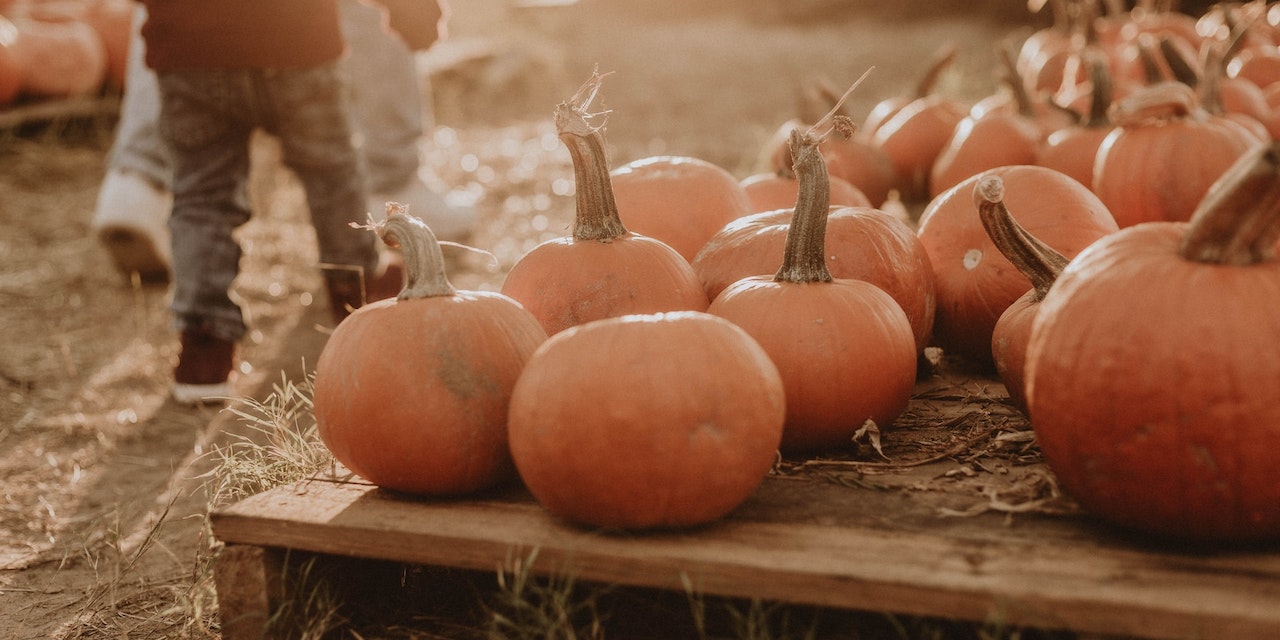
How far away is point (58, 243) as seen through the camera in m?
5.51

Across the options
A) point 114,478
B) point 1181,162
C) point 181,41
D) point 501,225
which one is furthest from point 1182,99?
point 501,225

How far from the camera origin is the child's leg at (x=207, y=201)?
3.32 metres

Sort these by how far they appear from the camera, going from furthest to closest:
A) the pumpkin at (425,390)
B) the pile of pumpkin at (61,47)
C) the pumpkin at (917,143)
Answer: the pile of pumpkin at (61,47) < the pumpkin at (917,143) < the pumpkin at (425,390)

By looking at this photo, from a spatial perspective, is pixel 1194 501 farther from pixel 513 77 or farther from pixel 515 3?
pixel 515 3

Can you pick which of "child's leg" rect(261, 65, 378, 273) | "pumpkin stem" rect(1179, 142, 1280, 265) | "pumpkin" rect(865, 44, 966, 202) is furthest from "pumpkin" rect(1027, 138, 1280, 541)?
"pumpkin" rect(865, 44, 966, 202)

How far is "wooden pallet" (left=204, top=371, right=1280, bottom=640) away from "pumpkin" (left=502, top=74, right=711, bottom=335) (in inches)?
15.8

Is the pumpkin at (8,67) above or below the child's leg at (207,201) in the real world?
above

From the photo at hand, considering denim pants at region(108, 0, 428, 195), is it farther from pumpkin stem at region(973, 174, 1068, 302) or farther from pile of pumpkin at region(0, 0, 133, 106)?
pumpkin stem at region(973, 174, 1068, 302)

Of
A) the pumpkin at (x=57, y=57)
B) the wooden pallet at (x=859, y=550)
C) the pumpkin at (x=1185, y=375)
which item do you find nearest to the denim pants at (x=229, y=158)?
the wooden pallet at (x=859, y=550)

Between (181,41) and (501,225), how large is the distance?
2.48m

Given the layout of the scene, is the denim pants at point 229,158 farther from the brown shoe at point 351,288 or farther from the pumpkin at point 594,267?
the pumpkin at point 594,267

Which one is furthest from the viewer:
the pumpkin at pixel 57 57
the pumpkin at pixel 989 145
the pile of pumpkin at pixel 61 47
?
the pumpkin at pixel 57 57

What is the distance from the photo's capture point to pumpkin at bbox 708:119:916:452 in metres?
1.96

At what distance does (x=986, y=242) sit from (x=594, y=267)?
0.89 meters
